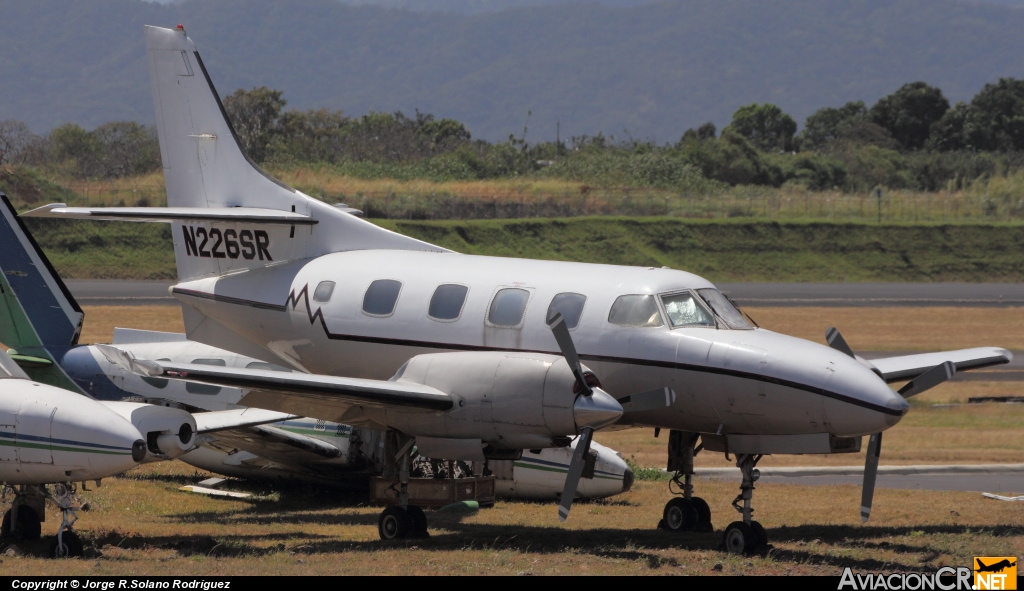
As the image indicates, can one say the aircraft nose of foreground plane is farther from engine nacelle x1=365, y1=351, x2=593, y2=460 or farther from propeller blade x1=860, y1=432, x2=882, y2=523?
engine nacelle x1=365, y1=351, x2=593, y2=460

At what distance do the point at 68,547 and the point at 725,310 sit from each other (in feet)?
26.8

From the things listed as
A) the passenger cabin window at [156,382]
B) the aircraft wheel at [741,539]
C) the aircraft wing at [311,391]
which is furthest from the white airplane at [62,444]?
the aircraft wheel at [741,539]

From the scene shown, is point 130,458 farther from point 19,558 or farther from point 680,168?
point 680,168

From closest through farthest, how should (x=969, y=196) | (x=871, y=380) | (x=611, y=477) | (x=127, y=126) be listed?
(x=871, y=380), (x=611, y=477), (x=969, y=196), (x=127, y=126)

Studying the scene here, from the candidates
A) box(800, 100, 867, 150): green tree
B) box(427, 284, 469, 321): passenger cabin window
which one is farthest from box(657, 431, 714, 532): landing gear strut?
box(800, 100, 867, 150): green tree

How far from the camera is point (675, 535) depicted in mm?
16312

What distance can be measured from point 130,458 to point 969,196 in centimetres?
8531

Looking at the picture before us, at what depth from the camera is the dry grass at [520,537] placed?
13.1 metres

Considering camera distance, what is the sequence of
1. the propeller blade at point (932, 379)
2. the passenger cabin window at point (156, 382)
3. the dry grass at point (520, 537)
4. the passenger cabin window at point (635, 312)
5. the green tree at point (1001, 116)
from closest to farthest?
the dry grass at point (520, 537)
the propeller blade at point (932, 379)
the passenger cabin window at point (635, 312)
the passenger cabin window at point (156, 382)
the green tree at point (1001, 116)

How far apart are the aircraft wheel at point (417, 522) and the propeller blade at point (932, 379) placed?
6.13m

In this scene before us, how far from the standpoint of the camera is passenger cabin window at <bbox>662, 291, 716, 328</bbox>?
49.8 feet

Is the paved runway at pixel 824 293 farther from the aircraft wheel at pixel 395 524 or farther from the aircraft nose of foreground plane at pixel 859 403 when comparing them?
the aircraft nose of foreground plane at pixel 859 403

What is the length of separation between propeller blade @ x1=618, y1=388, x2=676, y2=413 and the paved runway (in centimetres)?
4169

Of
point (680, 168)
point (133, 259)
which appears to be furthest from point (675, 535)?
point (680, 168)
